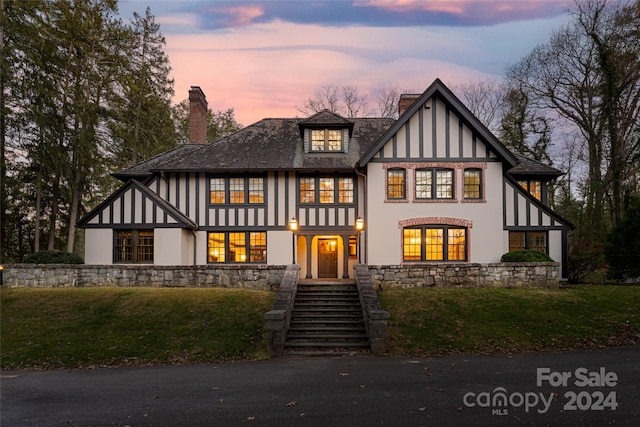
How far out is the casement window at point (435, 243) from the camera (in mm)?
19922

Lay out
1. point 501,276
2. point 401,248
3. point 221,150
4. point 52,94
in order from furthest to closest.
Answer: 1. point 52,94
2. point 221,150
3. point 401,248
4. point 501,276

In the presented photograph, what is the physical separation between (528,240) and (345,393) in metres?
16.9

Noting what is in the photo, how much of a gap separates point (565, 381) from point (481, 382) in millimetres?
1765

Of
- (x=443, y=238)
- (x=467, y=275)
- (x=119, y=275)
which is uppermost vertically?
(x=443, y=238)

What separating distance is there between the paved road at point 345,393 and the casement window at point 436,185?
396 inches

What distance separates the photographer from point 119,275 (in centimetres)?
1778

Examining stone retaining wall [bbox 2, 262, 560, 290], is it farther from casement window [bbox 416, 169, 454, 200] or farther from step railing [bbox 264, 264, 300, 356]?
casement window [bbox 416, 169, 454, 200]

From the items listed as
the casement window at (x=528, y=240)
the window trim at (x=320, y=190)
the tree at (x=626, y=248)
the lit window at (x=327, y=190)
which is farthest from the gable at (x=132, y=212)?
the tree at (x=626, y=248)

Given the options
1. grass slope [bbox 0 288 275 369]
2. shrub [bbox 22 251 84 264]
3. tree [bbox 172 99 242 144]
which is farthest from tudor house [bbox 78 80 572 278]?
Result: tree [bbox 172 99 242 144]

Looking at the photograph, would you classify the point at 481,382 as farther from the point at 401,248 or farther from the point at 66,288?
the point at 66,288

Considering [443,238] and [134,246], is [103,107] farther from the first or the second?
[443,238]

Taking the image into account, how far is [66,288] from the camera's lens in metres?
17.0

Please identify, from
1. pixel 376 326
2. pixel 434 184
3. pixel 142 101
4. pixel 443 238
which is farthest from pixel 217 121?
pixel 376 326

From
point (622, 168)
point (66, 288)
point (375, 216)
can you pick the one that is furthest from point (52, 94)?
point (622, 168)
